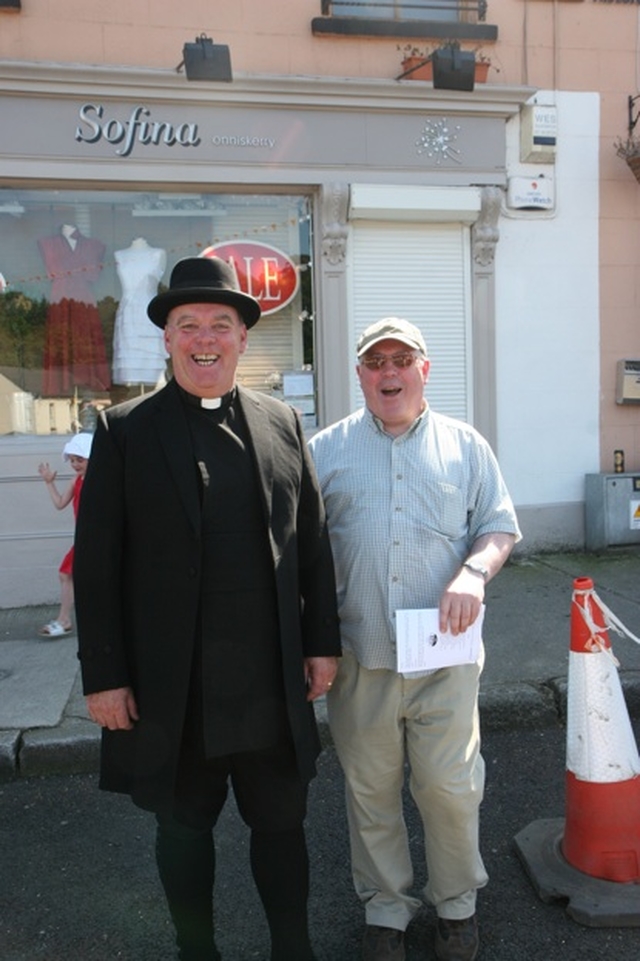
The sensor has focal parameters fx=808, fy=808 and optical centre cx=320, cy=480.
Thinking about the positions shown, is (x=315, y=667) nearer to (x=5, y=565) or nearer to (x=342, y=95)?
(x=5, y=565)

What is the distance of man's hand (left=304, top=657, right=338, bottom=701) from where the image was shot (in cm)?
233

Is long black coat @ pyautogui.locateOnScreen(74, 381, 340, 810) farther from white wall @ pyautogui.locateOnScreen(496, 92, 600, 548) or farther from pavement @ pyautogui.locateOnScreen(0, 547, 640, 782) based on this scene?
white wall @ pyautogui.locateOnScreen(496, 92, 600, 548)

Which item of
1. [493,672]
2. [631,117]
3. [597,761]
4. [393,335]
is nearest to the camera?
[393,335]

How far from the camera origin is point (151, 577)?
213 centimetres

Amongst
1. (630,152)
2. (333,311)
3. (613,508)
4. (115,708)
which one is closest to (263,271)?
(333,311)

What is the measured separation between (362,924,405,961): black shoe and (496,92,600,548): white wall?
5.07 metres

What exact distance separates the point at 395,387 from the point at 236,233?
4.83 meters

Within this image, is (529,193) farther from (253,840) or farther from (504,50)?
(253,840)

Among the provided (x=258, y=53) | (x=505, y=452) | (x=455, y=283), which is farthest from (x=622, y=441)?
(x=258, y=53)

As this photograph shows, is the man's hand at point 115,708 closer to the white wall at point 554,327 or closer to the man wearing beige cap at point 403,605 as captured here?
the man wearing beige cap at point 403,605

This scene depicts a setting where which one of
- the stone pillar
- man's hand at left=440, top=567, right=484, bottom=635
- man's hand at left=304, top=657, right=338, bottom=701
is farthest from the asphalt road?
the stone pillar

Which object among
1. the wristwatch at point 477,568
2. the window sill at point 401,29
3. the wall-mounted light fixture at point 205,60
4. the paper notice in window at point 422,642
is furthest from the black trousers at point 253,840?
the window sill at point 401,29

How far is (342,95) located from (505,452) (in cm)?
325

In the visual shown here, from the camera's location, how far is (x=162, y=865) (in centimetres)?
228
